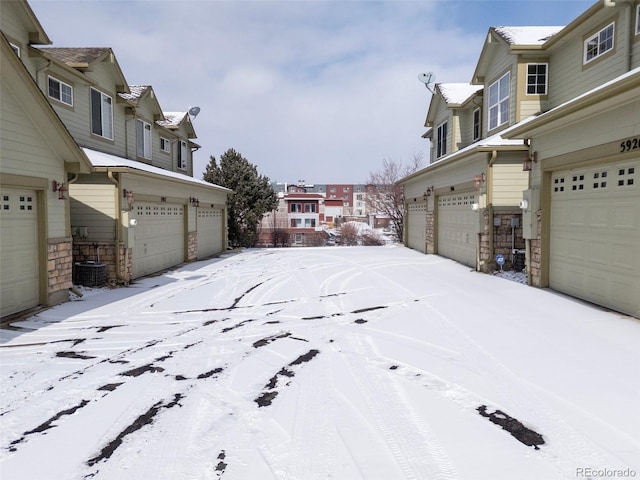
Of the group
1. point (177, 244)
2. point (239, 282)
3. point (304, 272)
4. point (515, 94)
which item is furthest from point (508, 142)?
point (177, 244)

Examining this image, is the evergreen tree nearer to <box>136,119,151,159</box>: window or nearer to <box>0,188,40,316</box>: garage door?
<box>136,119,151,159</box>: window

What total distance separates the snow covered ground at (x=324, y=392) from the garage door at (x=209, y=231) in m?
9.90

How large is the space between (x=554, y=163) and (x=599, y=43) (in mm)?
4339

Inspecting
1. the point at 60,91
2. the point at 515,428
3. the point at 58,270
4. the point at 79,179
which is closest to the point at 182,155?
the point at 60,91

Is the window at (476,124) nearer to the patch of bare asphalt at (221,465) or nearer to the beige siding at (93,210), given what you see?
the beige siding at (93,210)

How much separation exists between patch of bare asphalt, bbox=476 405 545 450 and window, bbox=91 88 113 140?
14060 mm

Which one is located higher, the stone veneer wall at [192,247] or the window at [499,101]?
the window at [499,101]

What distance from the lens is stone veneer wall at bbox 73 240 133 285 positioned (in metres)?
11.1

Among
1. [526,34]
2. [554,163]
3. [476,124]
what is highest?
[526,34]

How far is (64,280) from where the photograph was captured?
8984 millimetres

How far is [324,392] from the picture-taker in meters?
4.26

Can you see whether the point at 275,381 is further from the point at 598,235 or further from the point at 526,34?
the point at 526,34

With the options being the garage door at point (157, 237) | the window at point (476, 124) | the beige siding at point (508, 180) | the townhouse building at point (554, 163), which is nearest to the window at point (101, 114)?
the garage door at point (157, 237)

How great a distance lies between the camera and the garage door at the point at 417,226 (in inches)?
743
